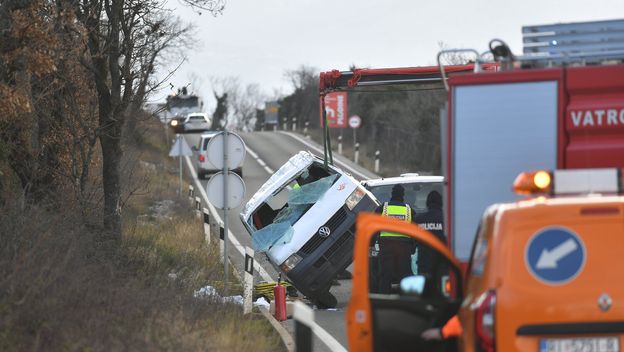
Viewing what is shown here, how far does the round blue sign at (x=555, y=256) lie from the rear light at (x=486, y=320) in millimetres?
289

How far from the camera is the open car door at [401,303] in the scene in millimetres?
7059

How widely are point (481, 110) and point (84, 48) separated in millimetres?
8742

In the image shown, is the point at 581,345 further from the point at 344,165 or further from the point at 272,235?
the point at 344,165

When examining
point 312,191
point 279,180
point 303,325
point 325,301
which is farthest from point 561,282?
point 279,180

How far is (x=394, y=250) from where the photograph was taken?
15.5 meters

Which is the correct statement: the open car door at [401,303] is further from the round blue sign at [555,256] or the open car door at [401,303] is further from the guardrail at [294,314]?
the round blue sign at [555,256]

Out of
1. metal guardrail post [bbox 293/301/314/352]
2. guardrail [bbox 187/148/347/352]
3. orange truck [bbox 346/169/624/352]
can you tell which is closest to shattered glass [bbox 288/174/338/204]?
guardrail [bbox 187/148/347/352]

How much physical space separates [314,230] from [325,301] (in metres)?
1.05

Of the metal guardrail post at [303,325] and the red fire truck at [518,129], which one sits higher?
the red fire truck at [518,129]

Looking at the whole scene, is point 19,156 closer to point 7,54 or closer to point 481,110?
point 7,54

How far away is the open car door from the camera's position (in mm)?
7059

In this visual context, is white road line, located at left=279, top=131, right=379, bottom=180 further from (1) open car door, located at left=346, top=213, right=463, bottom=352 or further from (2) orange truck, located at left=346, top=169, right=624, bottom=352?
(2) orange truck, located at left=346, top=169, right=624, bottom=352

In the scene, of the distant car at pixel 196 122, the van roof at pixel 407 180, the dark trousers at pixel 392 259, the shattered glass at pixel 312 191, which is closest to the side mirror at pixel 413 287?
the dark trousers at pixel 392 259

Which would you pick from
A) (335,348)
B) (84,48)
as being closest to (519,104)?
(335,348)
